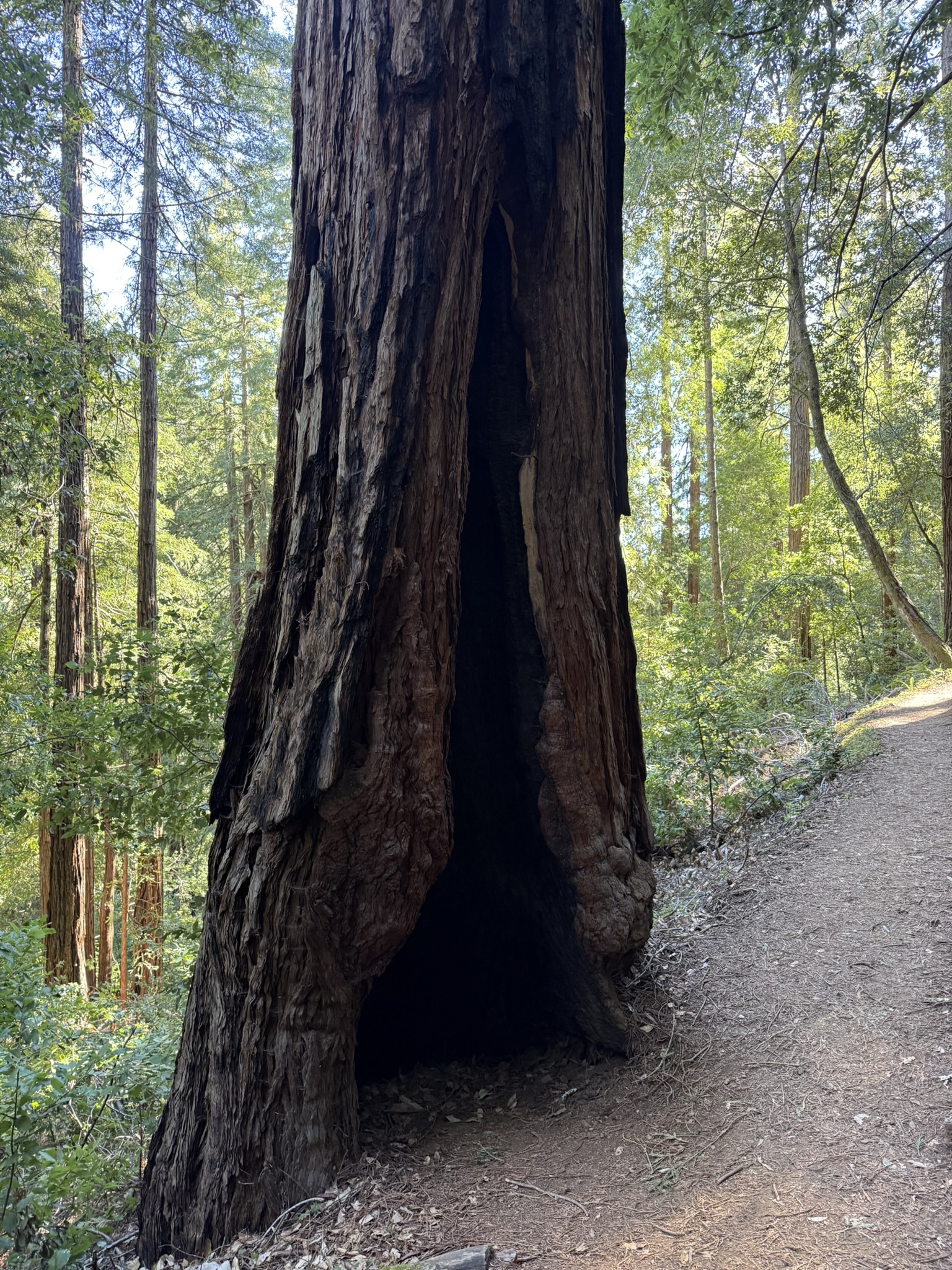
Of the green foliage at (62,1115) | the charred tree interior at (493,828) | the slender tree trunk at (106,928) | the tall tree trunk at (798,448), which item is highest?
the tall tree trunk at (798,448)

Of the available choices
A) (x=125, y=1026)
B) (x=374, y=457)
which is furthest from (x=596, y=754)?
(x=125, y=1026)

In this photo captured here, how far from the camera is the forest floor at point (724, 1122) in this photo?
218 centimetres

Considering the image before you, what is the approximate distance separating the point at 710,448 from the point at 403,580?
15.1 m

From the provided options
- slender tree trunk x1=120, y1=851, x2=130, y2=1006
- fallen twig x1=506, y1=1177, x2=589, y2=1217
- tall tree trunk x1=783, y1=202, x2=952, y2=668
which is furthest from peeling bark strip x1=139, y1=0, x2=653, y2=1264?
slender tree trunk x1=120, y1=851, x2=130, y2=1006

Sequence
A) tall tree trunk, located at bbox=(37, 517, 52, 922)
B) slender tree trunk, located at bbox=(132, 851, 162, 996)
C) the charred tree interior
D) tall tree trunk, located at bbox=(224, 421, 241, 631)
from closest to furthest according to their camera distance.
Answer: the charred tree interior < tall tree trunk, located at bbox=(37, 517, 52, 922) < slender tree trunk, located at bbox=(132, 851, 162, 996) < tall tree trunk, located at bbox=(224, 421, 241, 631)

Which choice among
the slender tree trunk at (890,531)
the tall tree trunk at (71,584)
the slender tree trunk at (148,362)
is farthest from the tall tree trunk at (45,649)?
the slender tree trunk at (890,531)

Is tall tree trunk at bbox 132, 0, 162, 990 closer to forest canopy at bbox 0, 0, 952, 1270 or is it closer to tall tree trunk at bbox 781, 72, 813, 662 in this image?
forest canopy at bbox 0, 0, 952, 1270

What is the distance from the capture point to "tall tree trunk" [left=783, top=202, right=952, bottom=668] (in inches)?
358

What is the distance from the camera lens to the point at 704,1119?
2.77 meters

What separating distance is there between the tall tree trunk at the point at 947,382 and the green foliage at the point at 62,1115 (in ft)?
37.0

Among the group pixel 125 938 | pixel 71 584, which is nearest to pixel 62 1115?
pixel 71 584

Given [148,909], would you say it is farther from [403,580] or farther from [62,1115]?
[403,580]

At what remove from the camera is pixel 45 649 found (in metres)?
14.2

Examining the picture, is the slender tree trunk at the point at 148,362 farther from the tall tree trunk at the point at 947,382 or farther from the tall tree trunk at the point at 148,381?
the tall tree trunk at the point at 947,382
